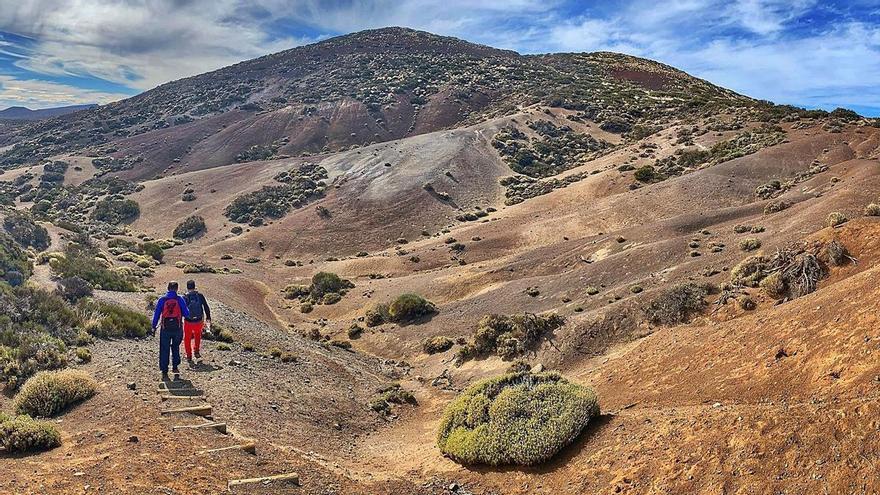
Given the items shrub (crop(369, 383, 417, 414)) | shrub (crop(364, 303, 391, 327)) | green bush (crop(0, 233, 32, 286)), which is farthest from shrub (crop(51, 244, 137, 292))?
shrub (crop(369, 383, 417, 414))

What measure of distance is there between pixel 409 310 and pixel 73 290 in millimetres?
12548

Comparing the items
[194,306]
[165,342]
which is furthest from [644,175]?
[165,342]

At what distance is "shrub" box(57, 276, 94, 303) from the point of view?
57.0 ft

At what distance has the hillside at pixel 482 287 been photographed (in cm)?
768

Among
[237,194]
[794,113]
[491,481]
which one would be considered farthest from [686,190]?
[237,194]

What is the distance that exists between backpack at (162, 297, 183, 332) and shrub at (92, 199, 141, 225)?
153 feet

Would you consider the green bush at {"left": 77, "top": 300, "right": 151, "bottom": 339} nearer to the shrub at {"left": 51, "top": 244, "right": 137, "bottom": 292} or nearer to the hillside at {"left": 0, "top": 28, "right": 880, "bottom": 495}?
the hillside at {"left": 0, "top": 28, "right": 880, "bottom": 495}

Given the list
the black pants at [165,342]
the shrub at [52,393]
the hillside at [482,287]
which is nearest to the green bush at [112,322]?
the hillside at [482,287]

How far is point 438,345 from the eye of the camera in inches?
790

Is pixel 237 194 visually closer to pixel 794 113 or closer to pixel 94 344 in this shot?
pixel 94 344

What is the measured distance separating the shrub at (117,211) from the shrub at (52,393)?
47442 mm

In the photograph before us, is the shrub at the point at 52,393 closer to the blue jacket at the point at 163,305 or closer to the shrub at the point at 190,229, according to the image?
the blue jacket at the point at 163,305

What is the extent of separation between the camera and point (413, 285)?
94.1ft

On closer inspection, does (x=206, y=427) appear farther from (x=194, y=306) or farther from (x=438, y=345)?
(x=438, y=345)
